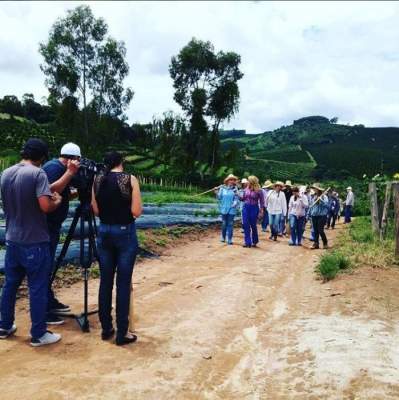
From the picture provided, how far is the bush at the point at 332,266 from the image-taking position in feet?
24.1

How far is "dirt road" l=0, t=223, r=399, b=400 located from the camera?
142 inches

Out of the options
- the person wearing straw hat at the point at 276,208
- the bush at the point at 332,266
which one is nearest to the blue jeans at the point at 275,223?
the person wearing straw hat at the point at 276,208

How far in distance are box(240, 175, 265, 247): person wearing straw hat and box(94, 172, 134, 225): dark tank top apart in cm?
688

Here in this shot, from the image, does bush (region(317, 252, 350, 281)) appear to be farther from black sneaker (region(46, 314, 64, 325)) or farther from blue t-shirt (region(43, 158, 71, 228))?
blue t-shirt (region(43, 158, 71, 228))

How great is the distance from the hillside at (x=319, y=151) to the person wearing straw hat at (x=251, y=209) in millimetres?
29455

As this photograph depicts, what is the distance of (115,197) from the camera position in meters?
4.52

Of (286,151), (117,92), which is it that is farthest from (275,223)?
(286,151)

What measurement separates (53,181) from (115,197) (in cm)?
85

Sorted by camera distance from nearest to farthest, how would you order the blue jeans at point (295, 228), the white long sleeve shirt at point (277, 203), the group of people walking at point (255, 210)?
the group of people walking at point (255, 210) → the blue jeans at point (295, 228) → the white long sleeve shirt at point (277, 203)

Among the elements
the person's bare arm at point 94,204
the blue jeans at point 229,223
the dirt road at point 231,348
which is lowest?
the dirt road at point 231,348

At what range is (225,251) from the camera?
34.3ft

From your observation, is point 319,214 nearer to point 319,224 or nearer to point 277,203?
point 319,224

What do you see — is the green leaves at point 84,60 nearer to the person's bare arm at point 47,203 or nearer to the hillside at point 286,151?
the hillside at point 286,151

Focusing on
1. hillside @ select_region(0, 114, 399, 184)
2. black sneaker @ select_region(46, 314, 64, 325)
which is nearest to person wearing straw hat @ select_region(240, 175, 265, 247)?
black sneaker @ select_region(46, 314, 64, 325)
